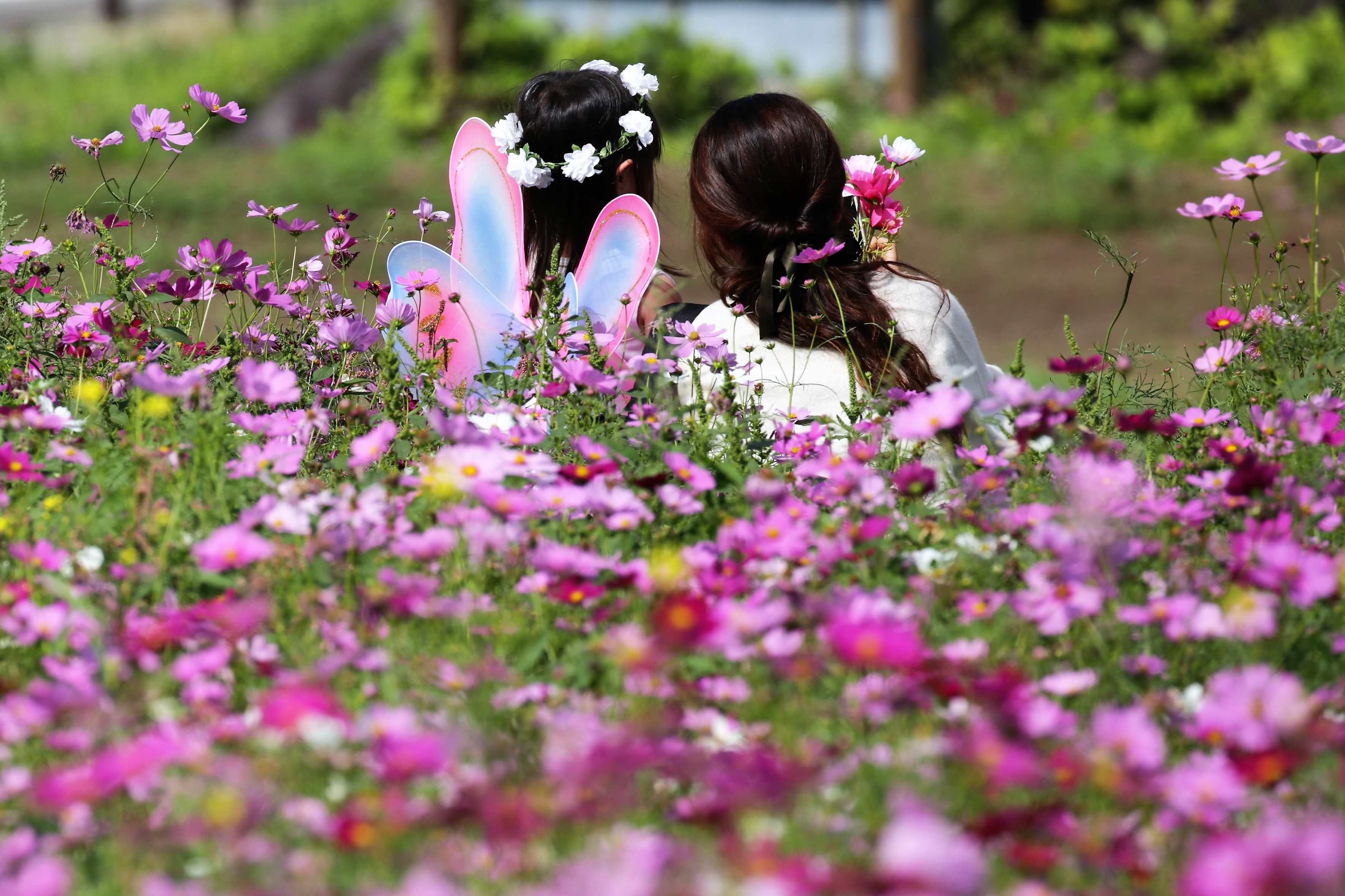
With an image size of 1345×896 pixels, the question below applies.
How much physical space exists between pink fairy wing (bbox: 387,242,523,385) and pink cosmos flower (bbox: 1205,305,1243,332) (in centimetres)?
135

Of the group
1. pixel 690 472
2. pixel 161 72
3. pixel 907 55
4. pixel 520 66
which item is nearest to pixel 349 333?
pixel 690 472

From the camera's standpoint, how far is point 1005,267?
9008 millimetres

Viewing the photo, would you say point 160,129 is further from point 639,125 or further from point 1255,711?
point 1255,711

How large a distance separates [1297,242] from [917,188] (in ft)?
25.6

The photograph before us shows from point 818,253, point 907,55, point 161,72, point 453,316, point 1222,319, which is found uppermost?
point 818,253

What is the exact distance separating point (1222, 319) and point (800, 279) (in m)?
0.81

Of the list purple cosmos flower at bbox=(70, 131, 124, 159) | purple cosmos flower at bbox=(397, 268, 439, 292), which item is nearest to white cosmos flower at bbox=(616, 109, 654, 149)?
purple cosmos flower at bbox=(397, 268, 439, 292)

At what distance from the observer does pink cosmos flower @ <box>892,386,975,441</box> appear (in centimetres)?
174

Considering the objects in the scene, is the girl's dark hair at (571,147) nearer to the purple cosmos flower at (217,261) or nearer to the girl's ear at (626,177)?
the girl's ear at (626,177)

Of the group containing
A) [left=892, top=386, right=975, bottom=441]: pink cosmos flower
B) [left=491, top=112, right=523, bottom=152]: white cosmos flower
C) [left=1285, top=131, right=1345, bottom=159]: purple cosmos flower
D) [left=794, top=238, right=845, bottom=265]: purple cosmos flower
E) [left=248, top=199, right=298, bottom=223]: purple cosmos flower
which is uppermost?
[left=1285, top=131, right=1345, bottom=159]: purple cosmos flower

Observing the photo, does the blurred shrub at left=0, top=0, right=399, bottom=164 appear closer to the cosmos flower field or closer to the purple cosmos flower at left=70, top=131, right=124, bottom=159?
the purple cosmos flower at left=70, top=131, right=124, bottom=159

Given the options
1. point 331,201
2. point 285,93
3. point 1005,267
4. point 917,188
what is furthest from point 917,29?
point 285,93

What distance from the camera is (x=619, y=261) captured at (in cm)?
282

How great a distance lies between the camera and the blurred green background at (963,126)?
9.00 metres
